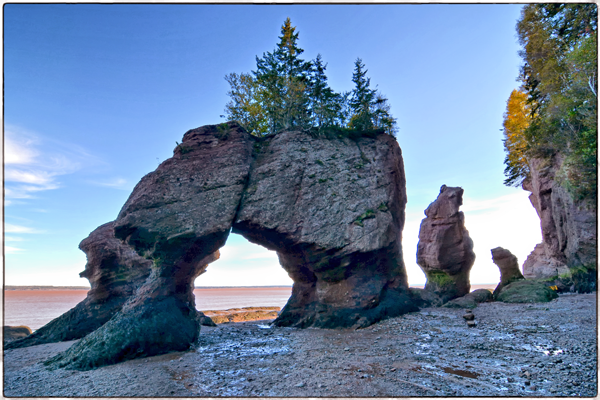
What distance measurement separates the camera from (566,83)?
1641 centimetres

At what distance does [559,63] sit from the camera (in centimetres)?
1670

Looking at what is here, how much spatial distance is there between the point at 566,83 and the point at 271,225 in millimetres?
16143

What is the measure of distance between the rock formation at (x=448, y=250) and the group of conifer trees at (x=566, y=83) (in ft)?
19.2

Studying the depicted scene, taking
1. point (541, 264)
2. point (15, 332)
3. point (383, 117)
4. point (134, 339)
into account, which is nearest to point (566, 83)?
point (383, 117)

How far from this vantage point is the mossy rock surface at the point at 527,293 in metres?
15.8

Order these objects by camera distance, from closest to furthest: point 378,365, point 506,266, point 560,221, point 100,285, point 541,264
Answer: point 378,365 < point 100,285 < point 506,266 < point 560,221 < point 541,264

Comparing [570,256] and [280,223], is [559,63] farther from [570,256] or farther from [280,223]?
[280,223]

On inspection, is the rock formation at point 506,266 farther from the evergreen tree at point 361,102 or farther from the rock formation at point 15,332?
the rock formation at point 15,332

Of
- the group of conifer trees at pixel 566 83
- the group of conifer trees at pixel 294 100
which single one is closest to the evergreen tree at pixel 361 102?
the group of conifer trees at pixel 294 100

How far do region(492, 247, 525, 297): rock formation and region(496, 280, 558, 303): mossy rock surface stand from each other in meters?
3.43

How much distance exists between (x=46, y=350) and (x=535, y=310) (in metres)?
20.2

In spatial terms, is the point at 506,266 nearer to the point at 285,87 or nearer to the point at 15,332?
the point at 285,87

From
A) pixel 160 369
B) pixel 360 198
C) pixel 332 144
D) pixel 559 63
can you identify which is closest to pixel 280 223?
pixel 360 198

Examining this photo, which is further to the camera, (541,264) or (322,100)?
(541,264)
